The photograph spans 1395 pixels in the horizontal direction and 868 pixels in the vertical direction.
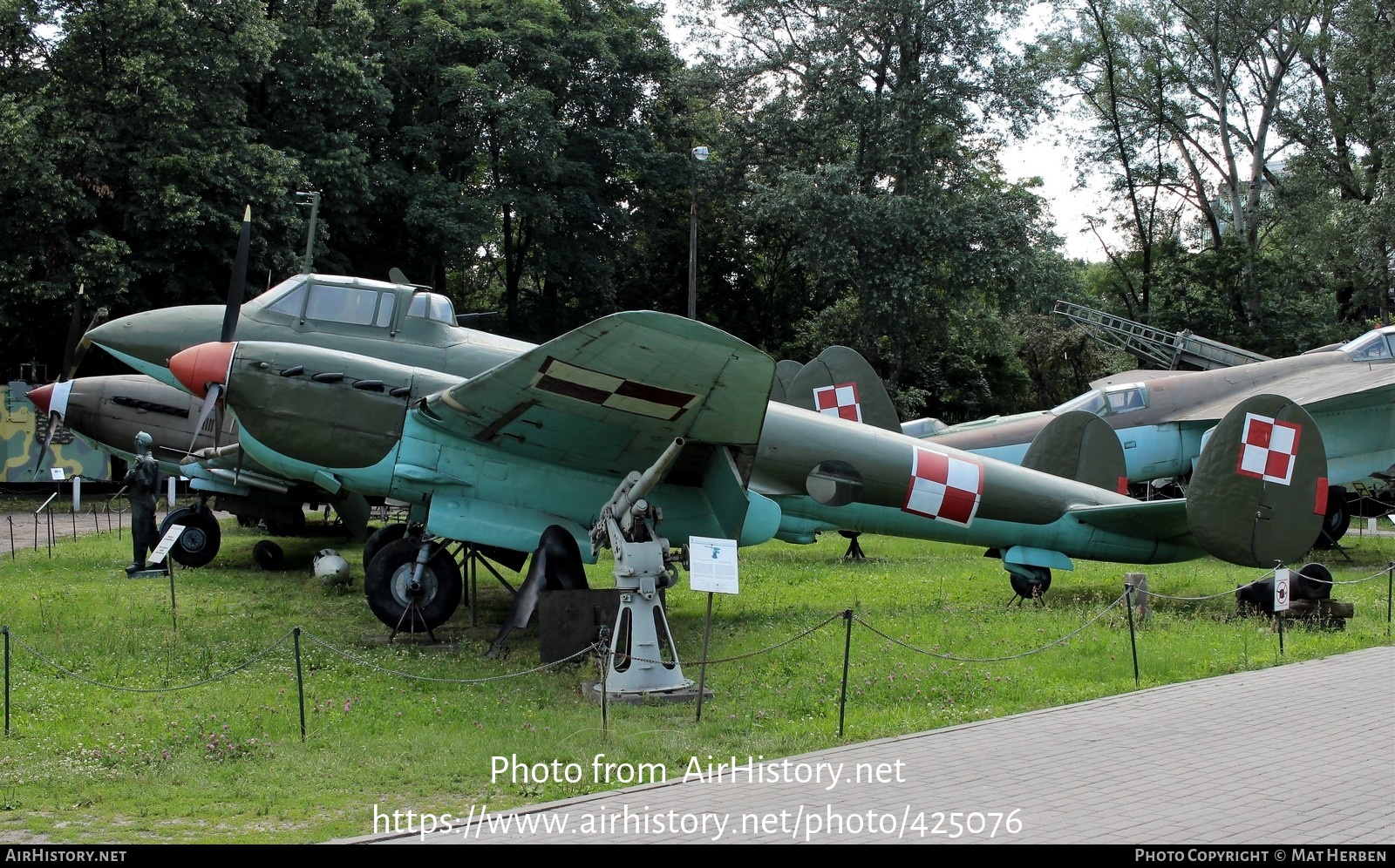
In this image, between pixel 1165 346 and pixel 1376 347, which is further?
pixel 1165 346

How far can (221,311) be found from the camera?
1447 centimetres

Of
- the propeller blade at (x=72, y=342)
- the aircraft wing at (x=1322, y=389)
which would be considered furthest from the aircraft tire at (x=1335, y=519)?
the propeller blade at (x=72, y=342)

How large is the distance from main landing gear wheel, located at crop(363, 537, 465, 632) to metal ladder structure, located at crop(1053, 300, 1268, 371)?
2169 cm

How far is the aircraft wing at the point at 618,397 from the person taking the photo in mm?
8195

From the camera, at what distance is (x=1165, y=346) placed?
101ft

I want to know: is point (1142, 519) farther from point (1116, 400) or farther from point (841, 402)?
point (1116, 400)

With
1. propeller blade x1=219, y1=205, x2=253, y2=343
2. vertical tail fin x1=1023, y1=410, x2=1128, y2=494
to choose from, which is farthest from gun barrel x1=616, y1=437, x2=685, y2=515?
vertical tail fin x1=1023, y1=410, x2=1128, y2=494

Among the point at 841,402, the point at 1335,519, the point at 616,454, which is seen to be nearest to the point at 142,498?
the point at 616,454

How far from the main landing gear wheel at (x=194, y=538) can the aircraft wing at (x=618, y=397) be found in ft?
24.9

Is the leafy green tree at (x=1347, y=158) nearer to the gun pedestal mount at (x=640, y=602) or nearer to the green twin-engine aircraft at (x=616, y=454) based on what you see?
the green twin-engine aircraft at (x=616, y=454)

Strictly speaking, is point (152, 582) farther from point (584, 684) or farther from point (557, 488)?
point (584, 684)

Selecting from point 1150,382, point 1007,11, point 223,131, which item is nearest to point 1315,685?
point 1150,382

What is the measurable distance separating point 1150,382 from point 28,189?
967 inches

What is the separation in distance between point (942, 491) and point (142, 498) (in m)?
10.9
